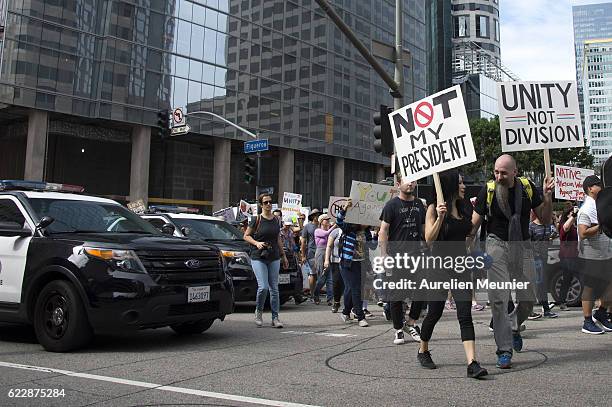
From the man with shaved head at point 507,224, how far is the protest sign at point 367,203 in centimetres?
368

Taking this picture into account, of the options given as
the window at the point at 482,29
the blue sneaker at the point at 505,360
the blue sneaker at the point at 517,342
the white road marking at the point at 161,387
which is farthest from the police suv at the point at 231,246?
the window at the point at 482,29

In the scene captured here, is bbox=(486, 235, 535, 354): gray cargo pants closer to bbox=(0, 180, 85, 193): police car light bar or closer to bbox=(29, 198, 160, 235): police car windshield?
bbox=(29, 198, 160, 235): police car windshield

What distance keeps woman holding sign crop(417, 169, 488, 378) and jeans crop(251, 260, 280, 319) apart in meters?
3.25

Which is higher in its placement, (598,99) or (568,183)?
(598,99)

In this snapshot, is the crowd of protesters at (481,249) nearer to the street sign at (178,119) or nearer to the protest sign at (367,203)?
the protest sign at (367,203)

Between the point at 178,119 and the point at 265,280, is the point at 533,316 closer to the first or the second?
the point at 265,280

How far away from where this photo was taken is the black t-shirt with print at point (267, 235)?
326 inches

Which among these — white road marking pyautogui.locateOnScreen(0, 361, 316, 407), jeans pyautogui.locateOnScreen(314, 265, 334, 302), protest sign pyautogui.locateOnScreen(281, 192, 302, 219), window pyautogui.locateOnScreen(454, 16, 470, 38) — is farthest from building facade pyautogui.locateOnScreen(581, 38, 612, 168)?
white road marking pyautogui.locateOnScreen(0, 361, 316, 407)

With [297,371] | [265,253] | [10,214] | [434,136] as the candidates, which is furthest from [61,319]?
[434,136]

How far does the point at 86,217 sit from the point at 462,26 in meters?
127

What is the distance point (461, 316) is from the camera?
512 cm

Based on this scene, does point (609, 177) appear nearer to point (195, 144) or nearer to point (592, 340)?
point (592, 340)

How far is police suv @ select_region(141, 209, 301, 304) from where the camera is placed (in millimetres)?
10367

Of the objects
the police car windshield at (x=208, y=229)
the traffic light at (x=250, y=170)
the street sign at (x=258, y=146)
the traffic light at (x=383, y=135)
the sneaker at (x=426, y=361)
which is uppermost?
the street sign at (x=258, y=146)
